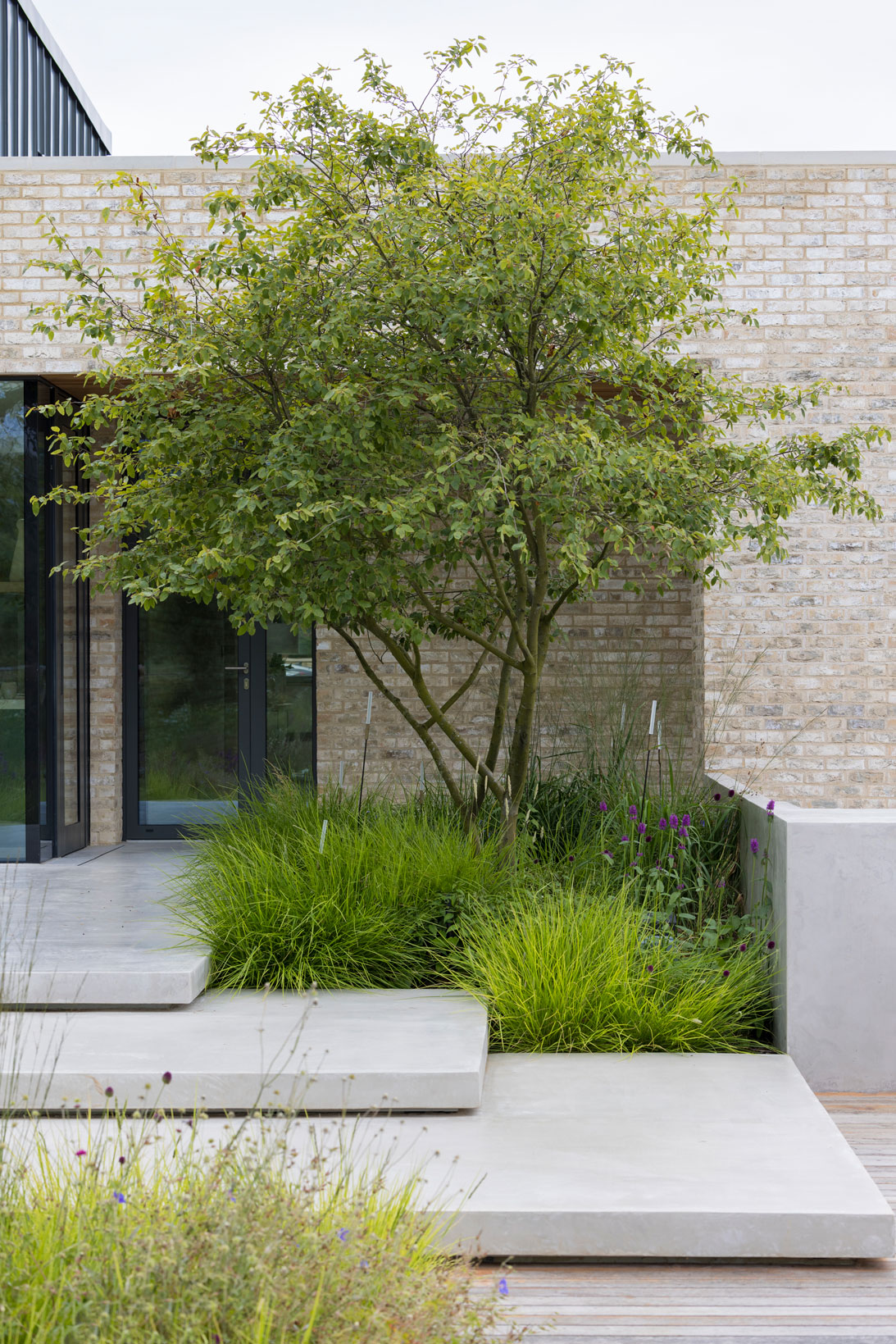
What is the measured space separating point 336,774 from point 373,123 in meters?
4.19

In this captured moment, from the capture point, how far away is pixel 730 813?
17.0 ft

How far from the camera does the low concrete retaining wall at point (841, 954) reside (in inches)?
159

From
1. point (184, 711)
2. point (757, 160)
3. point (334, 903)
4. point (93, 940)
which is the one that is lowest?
point (93, 940)

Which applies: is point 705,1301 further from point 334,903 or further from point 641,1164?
point 334,903

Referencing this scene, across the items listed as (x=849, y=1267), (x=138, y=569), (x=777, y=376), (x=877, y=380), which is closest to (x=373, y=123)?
(x=138, y=569)

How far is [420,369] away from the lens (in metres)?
4.44

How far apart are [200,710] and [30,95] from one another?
21.2 ft

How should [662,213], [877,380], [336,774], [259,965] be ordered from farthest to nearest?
[336,774] → [877,380] → [662,213] → [259,965]

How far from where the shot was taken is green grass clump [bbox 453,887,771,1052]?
392 centimetres

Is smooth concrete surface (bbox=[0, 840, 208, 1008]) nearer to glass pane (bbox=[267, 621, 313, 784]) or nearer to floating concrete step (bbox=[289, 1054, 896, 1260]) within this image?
floating concrete step (bbox=[289, 1054, 896, 1260])

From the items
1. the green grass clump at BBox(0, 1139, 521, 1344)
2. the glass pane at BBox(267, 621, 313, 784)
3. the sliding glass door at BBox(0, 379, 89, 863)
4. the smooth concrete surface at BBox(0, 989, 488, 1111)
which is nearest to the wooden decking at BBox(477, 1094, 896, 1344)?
the green grass clump at BBox(0, 1139, 521, 1344)

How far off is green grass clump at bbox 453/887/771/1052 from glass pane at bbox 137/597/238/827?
401cm

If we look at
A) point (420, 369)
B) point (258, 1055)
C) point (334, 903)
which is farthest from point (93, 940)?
point (420, 369)

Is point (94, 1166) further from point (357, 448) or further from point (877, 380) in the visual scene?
point (877, 380)
